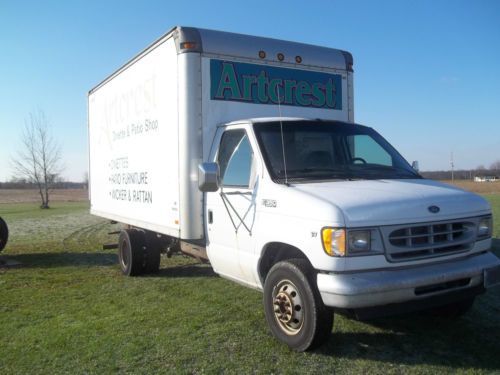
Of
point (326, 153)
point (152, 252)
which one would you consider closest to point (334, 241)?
point (326, 153)

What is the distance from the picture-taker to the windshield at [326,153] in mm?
4898

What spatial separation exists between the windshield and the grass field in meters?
1.66

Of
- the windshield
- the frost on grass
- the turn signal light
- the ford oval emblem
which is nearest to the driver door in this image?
the windshield

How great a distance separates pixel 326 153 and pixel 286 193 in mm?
1045

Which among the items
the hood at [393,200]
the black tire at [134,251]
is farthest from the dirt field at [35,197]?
the hood at [393,200]

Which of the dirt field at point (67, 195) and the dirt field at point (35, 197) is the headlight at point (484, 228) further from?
the dirt field at point (35, 197)

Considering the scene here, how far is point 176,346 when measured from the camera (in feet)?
15.6

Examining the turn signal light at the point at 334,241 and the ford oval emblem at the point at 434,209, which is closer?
the turn signal light at the point at 334,241

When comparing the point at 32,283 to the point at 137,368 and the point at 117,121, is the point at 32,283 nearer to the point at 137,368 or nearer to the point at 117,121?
the point at 117,121

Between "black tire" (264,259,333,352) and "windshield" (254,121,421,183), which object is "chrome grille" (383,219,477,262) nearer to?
"black tire" (264,259,333,352)

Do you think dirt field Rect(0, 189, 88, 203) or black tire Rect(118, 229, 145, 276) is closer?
black tire Rect(118, 229, 145, 276)

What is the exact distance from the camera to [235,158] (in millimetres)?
5355

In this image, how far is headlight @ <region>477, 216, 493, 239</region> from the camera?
4488mm

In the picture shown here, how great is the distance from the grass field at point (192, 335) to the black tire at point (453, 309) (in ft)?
0.26
